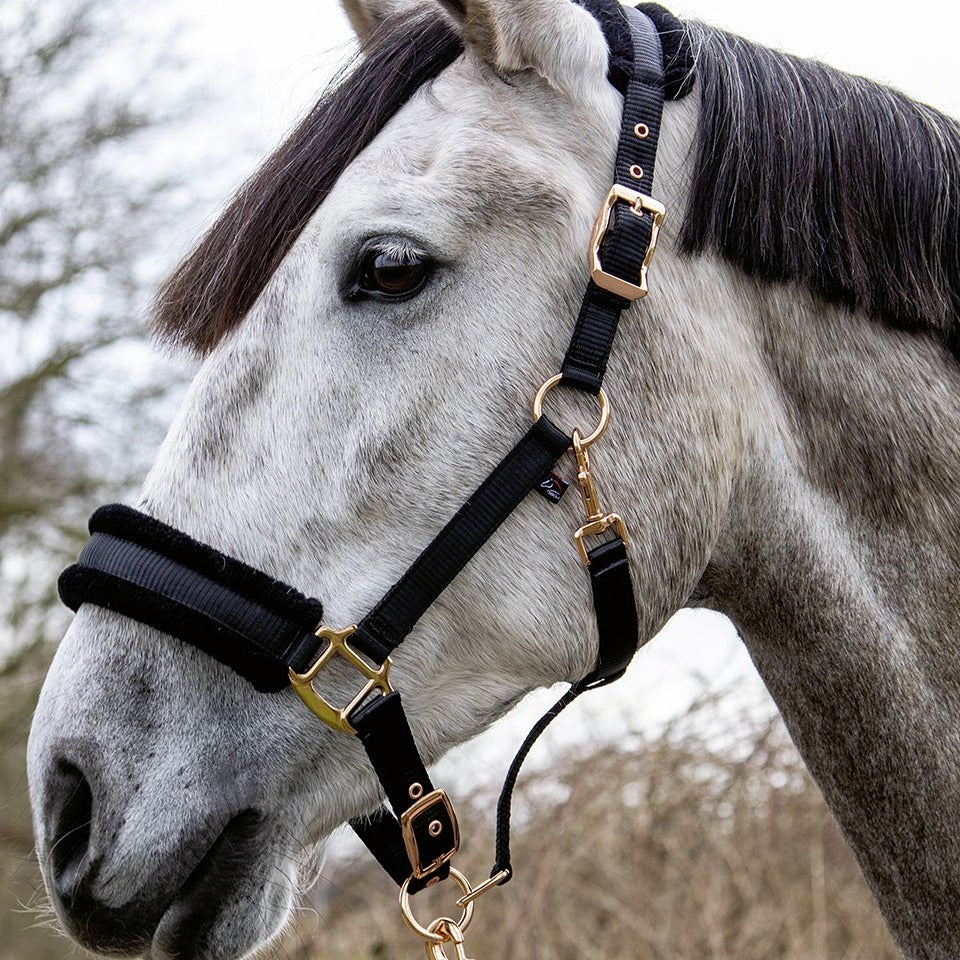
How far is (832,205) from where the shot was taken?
1947 millimetres

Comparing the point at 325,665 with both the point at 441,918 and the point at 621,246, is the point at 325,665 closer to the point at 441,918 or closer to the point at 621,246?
the point at 441,918

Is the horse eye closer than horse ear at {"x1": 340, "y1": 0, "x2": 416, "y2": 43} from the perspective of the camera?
Yes

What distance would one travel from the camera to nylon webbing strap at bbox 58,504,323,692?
A: 1.72 m

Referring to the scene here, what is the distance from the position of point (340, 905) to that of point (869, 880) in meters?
3.92

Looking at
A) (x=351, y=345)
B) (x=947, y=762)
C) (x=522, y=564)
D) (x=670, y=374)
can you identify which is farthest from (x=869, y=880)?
(x=351, y=345)

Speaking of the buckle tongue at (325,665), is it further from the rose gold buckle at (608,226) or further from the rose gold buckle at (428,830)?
the rose gold buckle at (608,226)

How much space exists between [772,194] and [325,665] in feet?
3.88

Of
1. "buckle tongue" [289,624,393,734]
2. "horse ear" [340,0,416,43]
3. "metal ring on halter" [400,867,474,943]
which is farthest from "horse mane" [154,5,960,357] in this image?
"metal ring on halter" [400,867,474,943]

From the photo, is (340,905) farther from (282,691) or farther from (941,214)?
(941,214)

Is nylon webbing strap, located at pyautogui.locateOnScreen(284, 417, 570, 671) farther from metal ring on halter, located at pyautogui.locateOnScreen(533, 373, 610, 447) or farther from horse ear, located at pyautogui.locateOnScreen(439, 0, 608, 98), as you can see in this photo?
horse ear, located at pyautogui.locateOnScreen(439, 0, 608, 98)

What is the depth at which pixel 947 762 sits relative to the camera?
183 centimetres

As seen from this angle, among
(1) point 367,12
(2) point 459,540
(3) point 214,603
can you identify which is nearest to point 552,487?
(2) point 459,540

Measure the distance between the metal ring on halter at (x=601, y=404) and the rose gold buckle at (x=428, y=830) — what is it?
68 cm

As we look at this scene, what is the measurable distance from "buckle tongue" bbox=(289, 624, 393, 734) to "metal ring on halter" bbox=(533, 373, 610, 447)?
0.49 m
